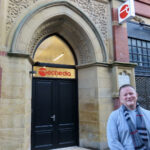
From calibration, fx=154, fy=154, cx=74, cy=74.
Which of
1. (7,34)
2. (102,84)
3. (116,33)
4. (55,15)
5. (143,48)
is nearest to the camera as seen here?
(7,34)

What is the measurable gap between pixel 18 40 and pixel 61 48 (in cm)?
196

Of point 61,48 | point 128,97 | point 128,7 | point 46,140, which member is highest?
point 128,7

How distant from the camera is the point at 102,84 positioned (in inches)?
210

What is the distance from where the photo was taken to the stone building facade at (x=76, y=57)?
3.99m

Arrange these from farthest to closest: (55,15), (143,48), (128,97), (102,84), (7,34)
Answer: (143,48) < (102,84) < (55,15) < (7,34) < (128,97)

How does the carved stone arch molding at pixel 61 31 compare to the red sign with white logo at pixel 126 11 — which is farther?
the red sign with white logo at pixel 126 11

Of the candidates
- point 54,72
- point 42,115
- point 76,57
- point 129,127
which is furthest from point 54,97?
point 129,127

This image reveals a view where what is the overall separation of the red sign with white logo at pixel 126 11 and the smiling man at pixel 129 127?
172 inches

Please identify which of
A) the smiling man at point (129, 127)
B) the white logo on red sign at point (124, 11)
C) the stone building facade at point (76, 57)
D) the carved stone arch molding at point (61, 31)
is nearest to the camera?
the smiling man at point (129, 127)

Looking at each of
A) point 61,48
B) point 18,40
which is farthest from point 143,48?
point 18,40

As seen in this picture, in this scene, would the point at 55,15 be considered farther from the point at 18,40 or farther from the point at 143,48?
the point at 143,48

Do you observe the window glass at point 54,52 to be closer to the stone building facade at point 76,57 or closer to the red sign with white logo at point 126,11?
the stone building facade at point 76,57

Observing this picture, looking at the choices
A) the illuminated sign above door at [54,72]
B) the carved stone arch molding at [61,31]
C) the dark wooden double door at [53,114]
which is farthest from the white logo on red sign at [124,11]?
the dark wooden double door at [53,114]

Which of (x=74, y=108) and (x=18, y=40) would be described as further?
(x=74, y=108)
